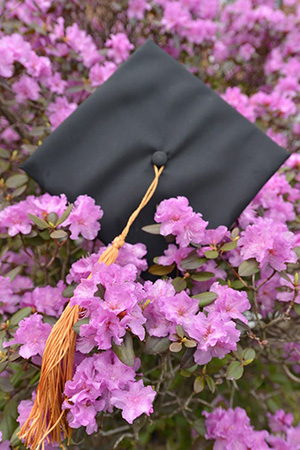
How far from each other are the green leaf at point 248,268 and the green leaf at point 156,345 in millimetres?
209

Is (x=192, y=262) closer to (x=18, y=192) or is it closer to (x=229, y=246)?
(x=229, y=246)

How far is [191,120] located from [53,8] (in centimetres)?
101

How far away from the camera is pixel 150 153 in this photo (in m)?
0.93

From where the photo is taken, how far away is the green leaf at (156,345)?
0.67m

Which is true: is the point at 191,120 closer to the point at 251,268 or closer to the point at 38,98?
the point at 251,268

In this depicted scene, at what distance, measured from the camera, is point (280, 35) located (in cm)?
187

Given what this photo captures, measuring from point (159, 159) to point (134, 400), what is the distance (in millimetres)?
545

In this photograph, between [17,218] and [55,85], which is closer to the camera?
[17,218]

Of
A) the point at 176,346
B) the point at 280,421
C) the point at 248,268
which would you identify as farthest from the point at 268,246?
the point at 280,421

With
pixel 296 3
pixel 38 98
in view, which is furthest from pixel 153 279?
pixel 296 3

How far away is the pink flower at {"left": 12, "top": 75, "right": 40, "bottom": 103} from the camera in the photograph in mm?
1181

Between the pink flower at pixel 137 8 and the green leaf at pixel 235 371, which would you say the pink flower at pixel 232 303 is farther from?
the pink flower at pixel 137 8

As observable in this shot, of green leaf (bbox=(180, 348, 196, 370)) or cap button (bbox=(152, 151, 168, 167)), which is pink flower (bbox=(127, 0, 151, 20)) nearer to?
cap button (bbox=(152, 151, 168, 167))

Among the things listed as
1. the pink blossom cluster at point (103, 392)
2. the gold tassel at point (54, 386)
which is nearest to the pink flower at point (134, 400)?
the pink blossom cluster at point (103, 392)
